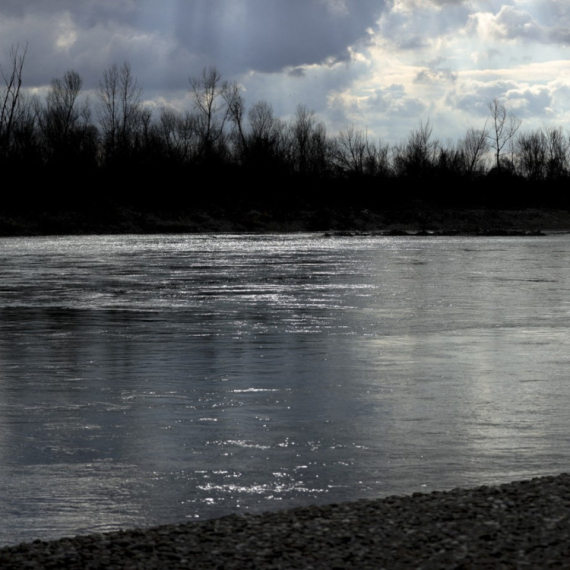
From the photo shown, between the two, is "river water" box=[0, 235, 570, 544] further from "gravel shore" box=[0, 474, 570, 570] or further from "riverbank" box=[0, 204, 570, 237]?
"riverbank" box=[0, 204, 570, 237]

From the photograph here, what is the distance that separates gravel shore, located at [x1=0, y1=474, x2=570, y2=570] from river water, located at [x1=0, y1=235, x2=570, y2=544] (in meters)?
0.56

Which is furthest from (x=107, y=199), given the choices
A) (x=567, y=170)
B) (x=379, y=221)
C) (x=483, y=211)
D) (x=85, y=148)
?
(x=567, y=170)

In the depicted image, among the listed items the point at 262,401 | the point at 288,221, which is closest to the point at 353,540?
the point at 262,401

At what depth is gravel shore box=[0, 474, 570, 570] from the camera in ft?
14.7

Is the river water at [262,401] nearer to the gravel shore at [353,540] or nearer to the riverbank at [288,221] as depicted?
the gravel shore at [353,540]

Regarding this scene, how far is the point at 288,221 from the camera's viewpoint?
9069 centimetres

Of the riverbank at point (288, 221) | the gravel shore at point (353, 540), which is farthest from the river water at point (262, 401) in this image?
the riverbank at point (288, 221)

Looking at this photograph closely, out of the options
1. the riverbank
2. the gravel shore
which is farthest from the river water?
the riverbank

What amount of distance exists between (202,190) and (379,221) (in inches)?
636

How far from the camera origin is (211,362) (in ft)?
37.5

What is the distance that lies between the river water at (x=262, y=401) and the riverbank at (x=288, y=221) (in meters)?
56.4

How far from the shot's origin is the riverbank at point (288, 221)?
78.1 metres

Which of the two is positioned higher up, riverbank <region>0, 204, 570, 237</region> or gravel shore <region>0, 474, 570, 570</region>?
riverbank <region>0, 204, 570, 237</region>

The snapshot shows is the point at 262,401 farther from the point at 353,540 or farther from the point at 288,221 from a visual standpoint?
the point at 288,221
